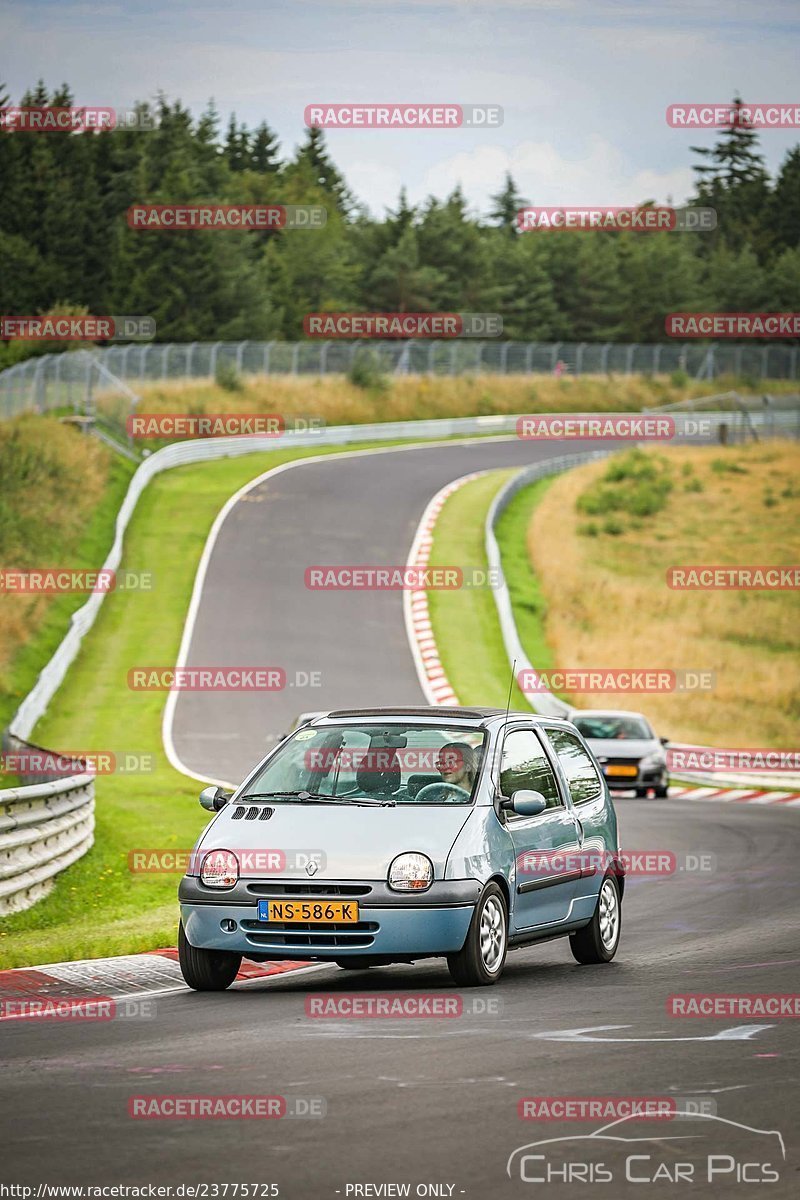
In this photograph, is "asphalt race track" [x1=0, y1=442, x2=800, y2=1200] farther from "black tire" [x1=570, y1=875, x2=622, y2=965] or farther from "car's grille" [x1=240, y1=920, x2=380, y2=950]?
"car's grille" [x1=240, y1=920, x2=380, y2=950]

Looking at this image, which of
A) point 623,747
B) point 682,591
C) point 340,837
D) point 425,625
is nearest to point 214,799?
point 340,837

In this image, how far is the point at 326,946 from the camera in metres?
10.6

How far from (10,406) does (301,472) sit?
10920 millimetres

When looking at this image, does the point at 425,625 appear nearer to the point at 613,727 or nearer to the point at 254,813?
the point at 613,727

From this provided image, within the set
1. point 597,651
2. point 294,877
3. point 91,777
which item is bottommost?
point 597,651

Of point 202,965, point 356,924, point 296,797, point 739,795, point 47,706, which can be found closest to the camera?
point 356,924

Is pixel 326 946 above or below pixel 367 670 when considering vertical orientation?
above

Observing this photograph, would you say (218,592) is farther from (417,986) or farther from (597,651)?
(417,986)

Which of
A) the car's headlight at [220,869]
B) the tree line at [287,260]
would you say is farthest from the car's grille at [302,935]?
the tree line at [287,260]

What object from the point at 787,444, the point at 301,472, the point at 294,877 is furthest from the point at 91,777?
the point at 787,444

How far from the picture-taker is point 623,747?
30.3m

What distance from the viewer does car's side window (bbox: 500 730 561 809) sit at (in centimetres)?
1184

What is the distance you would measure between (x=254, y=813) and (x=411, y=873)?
112 centimetres

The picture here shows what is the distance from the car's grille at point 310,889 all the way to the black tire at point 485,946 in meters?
0.66
